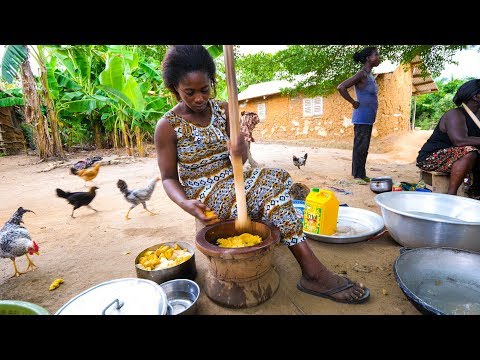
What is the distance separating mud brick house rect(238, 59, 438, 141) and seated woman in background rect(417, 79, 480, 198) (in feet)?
20.5

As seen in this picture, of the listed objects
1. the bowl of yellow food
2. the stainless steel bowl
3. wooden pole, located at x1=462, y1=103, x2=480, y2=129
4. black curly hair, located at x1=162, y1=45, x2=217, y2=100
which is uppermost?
black curly hair, located at x1=162, y1=45, x2=217, y2=100

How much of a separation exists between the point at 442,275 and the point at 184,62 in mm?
2249

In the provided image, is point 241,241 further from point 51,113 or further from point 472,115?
point 51,113

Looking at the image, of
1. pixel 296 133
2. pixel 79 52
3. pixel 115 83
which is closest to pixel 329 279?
pixel 115 83

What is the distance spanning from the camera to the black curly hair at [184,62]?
1651mm

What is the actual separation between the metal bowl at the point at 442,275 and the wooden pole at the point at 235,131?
3.30 ft

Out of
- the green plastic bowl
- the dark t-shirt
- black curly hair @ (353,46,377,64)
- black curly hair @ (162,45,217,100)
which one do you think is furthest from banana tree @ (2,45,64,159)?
the dark t-shirt

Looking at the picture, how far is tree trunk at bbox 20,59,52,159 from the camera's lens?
316 inches

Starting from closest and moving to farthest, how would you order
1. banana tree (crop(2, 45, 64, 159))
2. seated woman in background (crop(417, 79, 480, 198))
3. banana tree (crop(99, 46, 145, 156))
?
seated woman in background (crop(417, 79, 480, 198)) < banana tree (crop(99, 46, 145, 156)) < banana tree (crop(2, 45, 64, 159))

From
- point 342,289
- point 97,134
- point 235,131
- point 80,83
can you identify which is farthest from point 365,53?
point 97,134

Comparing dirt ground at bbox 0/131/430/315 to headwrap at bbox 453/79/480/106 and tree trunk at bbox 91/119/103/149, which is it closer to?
headwrap at bbox 453/79/480/106

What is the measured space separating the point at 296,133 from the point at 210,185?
39.9 feet
